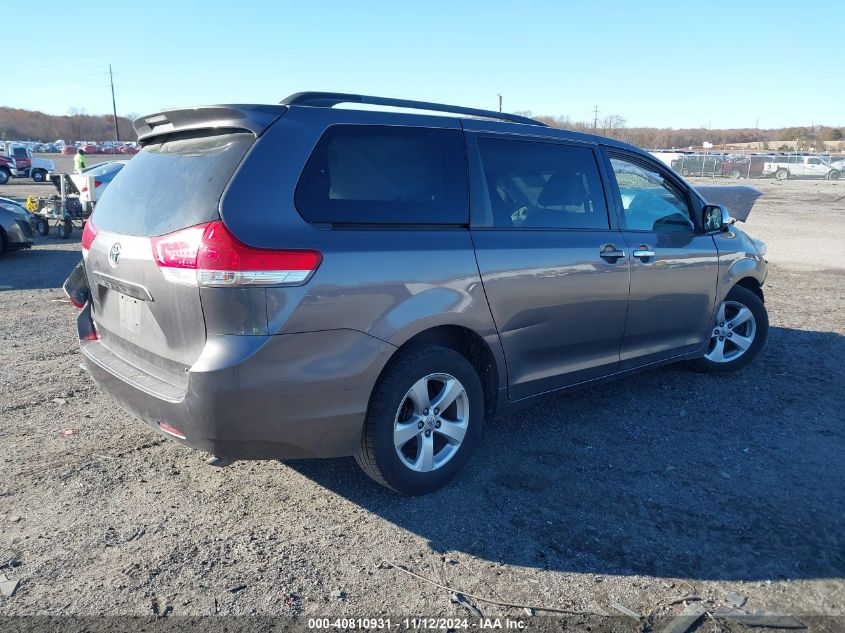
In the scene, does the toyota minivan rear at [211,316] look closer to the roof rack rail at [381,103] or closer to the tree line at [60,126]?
the roof rack rail at [381,103]

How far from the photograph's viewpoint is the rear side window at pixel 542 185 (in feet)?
12.7

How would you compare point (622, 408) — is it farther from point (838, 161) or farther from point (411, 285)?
point (838, 161)

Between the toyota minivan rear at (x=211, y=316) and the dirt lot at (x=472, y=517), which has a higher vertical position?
the toyota minivan rear at (x=211, y=316)

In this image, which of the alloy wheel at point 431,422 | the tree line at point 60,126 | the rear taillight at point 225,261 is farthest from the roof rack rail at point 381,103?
the tree line at point 60,126

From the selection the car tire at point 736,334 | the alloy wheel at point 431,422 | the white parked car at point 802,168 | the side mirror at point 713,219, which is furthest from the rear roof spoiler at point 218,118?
the white parked car at point 802,168

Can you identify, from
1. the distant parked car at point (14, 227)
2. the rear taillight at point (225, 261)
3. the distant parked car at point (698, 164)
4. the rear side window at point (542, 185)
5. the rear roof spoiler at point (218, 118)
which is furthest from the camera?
the distant parked car at point (698, 164)

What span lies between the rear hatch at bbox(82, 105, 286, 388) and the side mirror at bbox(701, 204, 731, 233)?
352 cm

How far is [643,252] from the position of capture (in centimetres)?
454

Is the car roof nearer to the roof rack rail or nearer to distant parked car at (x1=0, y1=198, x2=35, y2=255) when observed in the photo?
the roof rack rail

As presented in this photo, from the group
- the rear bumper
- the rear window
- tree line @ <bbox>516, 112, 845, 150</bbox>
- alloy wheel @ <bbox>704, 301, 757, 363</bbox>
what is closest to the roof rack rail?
the rear window

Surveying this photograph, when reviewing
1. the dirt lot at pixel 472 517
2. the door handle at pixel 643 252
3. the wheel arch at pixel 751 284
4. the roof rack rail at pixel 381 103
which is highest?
the roof rack rail at pixel 381 103

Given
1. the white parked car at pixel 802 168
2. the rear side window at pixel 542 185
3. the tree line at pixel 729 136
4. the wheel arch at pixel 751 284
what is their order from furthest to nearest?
the tree line at pixel 729 136 < the white parked car at pixel 802 168 < the wheel arch at pixel 751 284 < the rear side window at pixel 542 185

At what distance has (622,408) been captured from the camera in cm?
493

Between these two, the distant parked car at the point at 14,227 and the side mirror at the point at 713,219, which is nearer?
the side mirror at the point at 713,219
